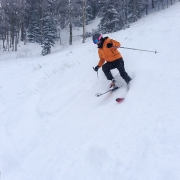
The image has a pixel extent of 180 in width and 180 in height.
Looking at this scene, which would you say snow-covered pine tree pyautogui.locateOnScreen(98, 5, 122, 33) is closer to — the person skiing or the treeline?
the treeline

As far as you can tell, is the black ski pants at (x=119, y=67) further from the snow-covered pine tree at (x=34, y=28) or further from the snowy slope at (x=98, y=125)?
the snow-covered pine tree at (x=34, y=28)

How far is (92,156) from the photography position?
3594 mm

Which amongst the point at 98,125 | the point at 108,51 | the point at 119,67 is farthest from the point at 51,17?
the point at 98,125

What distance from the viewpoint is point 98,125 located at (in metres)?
4.48

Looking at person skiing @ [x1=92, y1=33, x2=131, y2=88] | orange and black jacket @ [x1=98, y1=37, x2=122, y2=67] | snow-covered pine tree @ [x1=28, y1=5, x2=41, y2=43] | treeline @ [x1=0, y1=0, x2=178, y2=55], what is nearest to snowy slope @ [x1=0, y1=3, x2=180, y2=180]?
person skiing @ [x1=92, y1=33, x2=131, y2=88]

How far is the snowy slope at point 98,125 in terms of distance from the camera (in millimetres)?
3189

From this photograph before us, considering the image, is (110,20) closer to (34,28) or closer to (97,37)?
(34,28)

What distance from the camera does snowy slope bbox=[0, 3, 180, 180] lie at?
10.5ft

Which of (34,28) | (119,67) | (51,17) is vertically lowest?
(119,67)

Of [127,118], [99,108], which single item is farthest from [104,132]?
[99,108]

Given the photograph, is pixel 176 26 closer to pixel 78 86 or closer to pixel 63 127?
pixel 78 86

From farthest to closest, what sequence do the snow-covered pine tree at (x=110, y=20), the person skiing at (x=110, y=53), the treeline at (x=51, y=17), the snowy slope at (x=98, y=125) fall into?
the snow-covered pine tree at (x=110, y=20)
the treeline at (x=51, y=17)
the person skiing at (x=110, y=53)
the snowy slope at (x=98, y=125)

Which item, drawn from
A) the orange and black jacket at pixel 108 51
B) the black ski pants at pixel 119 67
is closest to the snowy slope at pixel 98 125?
the black ski pants at pixel 119 67

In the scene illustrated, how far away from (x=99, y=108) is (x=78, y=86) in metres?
2.23
